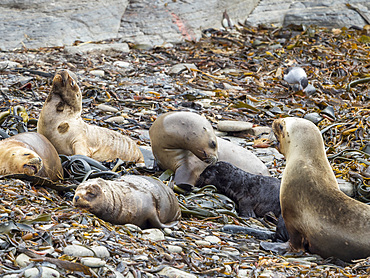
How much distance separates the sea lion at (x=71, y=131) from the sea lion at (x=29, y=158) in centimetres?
102

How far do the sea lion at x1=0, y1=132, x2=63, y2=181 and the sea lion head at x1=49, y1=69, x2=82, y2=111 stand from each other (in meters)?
1.26

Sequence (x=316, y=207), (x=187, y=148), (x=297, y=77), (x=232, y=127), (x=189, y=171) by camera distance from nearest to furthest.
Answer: (x=316, y=207), (x=189, y=171), (x=187, y=148), (x=232, y=127), (x=297, y=77)

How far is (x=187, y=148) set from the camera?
6223 mm

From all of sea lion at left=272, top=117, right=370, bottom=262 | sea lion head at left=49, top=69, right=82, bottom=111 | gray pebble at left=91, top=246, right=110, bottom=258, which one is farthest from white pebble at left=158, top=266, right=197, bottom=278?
sea lion head at left=49, top=69, right=82, bottom=111

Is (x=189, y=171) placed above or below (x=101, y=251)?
below

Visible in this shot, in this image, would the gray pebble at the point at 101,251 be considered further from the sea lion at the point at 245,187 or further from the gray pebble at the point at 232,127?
the gray pebble at the point at 232,127

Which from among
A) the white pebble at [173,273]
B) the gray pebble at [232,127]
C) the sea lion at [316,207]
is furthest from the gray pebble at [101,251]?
the gray pebble at [232,127]

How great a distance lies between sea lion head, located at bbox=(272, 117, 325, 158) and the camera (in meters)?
4.21

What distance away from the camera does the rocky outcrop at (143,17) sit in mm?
12422

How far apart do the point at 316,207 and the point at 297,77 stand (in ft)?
23.1

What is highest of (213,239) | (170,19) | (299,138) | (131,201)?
(299,138)

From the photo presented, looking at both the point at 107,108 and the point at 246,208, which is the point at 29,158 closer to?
the point at 246,208

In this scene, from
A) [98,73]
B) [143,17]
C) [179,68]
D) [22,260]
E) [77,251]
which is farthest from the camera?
[143,17]

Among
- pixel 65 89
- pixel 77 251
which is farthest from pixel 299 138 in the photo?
pixel 65 89
